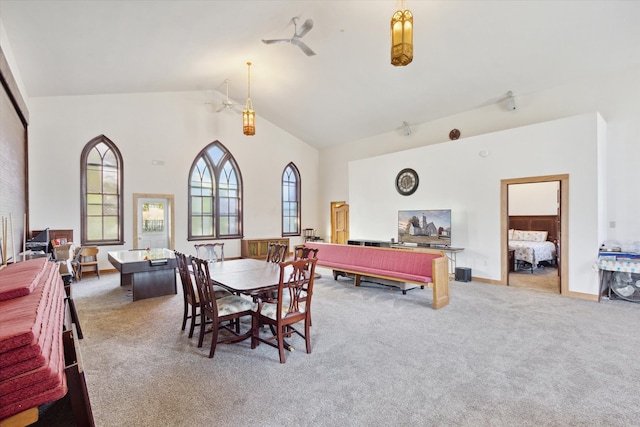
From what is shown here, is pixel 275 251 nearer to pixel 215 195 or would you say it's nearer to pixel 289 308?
pixel 289 308

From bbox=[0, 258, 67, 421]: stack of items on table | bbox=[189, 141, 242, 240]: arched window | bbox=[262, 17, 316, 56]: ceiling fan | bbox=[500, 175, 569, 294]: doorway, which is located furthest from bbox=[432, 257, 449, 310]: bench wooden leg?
bbox=[189, 141, 242, 240]: arched window

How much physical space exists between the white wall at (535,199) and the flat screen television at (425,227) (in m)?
2.92

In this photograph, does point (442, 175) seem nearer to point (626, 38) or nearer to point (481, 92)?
point (481, 92)

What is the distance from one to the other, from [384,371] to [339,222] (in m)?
7.51

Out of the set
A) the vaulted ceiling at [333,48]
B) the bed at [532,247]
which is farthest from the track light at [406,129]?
the bed at [532,247]

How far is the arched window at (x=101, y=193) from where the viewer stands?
6.88 m

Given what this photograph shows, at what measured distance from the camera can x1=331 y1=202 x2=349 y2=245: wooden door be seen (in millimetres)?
9844

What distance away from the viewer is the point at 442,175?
679cm

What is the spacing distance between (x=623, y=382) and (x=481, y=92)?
210 inches

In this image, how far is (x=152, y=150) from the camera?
24.9 feet

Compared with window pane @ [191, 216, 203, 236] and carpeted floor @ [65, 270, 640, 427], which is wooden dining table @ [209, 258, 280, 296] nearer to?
carpeted floor @ [65, 270, 640, 427]

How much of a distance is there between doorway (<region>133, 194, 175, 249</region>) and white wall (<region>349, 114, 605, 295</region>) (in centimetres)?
472

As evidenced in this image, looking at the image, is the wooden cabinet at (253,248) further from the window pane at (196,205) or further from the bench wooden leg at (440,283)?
the bench wooden leg at (440,283)

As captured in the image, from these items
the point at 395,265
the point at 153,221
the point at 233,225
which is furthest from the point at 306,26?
the point at 233,225
